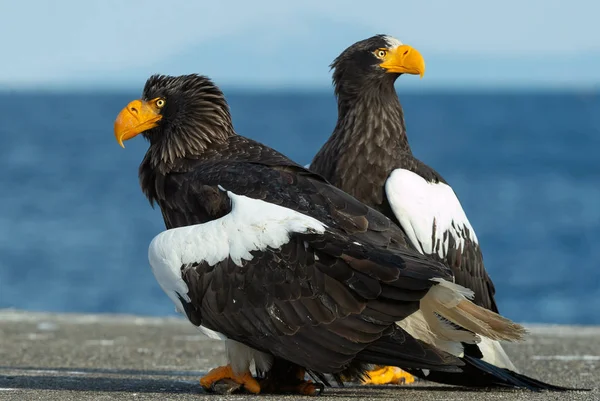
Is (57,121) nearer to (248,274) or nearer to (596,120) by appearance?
(596,120)

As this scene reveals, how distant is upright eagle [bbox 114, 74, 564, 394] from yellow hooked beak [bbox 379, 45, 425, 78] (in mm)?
1822

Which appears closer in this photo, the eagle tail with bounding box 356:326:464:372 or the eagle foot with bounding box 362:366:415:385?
the eagle tail with bounding box 356:326:464:372

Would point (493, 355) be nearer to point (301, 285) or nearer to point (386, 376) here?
point (386, 376)

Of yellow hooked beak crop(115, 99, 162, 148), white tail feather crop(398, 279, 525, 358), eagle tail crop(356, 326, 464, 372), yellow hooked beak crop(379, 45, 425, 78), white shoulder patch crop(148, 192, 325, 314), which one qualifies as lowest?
eagle tail crop(356, 326, 464, 372)

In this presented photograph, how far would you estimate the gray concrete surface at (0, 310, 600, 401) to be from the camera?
7355mm

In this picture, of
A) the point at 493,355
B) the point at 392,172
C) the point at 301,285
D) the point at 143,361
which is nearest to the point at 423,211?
the point at 392,172

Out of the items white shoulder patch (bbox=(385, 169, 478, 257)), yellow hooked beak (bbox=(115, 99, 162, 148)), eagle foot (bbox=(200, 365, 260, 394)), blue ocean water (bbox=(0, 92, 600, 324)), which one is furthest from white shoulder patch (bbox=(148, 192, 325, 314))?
blue ocean water (bbox=(0, 92, 600, 324))

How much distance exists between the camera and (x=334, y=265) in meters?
6.79

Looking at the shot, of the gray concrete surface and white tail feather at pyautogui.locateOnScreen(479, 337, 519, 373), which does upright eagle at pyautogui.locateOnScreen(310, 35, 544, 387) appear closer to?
white tail feather at pyautogui.locateOnScreen(479, 337, 519, 373)

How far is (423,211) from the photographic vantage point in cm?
832

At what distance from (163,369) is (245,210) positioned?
2522mm

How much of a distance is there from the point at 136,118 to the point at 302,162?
41.6m

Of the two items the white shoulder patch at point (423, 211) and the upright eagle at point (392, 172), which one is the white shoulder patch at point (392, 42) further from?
the white shoulder patch at point (423, 211)

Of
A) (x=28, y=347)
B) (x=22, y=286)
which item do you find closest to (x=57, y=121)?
(x=22, y=286)
